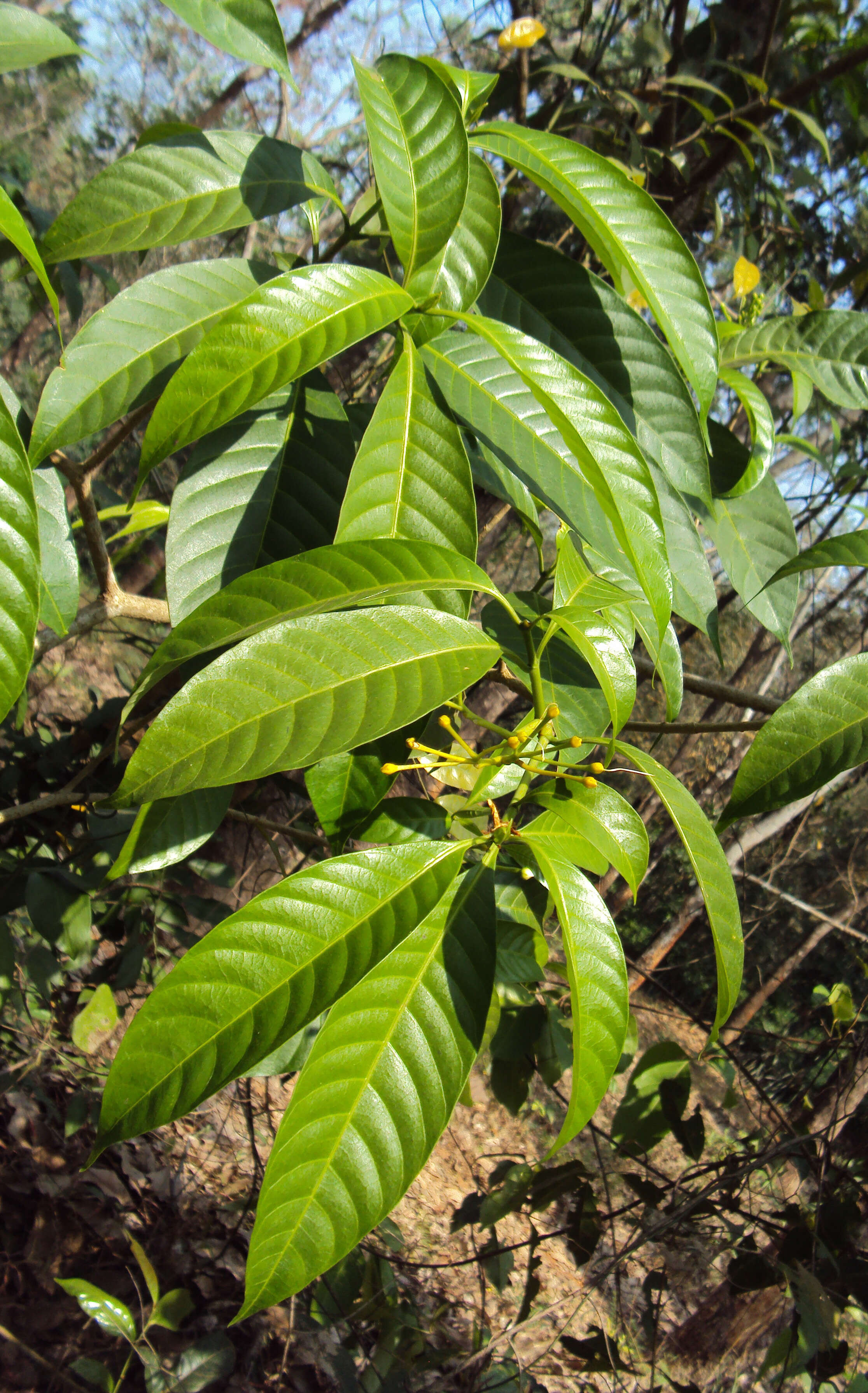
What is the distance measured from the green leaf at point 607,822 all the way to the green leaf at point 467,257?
329 millimetres

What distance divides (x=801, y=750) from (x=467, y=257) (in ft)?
1.36

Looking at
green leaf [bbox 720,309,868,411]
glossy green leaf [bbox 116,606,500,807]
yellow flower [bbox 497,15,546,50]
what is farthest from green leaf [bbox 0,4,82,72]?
yellow flower [bbox 497,15,546,50]

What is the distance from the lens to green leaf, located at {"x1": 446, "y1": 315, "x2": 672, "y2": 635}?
1.48 feet

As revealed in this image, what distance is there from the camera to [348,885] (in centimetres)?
44

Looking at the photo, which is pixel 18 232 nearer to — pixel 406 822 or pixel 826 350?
pixel 406 822

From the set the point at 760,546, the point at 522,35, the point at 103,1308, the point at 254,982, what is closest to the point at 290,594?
the point at 254,982

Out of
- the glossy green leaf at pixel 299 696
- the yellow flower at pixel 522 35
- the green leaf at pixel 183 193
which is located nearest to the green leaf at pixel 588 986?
the glossy green leaf at pixel 299 696

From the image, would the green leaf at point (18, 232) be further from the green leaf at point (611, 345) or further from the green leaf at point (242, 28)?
the green leaf at point (611, 345)

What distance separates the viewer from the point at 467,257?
0.58 meters

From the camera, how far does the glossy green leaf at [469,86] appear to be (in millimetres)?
647

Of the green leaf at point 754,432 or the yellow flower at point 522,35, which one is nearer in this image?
the green leaf at point 754,432

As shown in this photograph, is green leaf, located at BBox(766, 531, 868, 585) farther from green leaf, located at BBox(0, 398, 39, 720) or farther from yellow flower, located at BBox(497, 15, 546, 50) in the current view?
yellow flower, located at BBox(497, 15, 546, 50)

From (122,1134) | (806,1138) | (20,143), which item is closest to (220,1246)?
(806,1138)

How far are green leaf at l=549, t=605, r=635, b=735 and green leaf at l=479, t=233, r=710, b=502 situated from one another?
20cm
